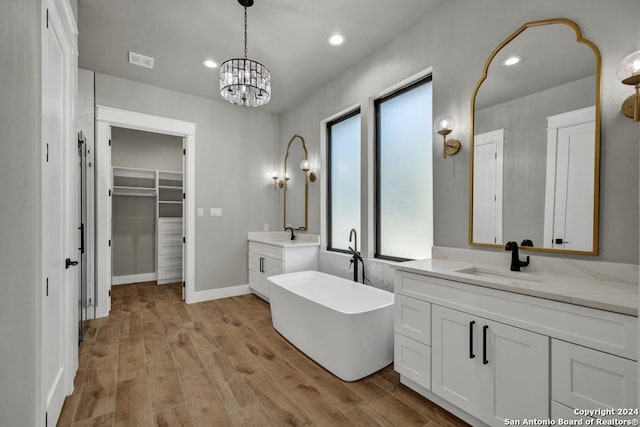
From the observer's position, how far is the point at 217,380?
2049mm

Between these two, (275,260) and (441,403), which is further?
(275,260)

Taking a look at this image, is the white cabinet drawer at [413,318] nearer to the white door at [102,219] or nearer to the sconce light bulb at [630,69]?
the sconce light bulb at [630,69]

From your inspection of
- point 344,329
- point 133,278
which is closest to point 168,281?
point 133,278

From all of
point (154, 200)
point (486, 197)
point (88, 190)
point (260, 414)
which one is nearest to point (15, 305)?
point (260, 414)

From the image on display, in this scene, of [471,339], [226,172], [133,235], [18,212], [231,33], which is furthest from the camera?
[133,235]

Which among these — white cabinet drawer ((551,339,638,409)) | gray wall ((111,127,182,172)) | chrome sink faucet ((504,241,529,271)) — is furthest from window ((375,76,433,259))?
gray wall ((111,127,182,172))

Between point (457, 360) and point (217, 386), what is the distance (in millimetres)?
1608

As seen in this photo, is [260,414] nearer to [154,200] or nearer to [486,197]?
[486,197]

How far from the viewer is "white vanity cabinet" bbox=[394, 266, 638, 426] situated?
1099 mm

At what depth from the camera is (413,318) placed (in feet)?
5.96

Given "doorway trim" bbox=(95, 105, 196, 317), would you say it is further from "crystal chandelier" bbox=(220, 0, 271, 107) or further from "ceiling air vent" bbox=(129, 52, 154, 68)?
"crystal chandelier" bbox=(220, 0, 271, 107)

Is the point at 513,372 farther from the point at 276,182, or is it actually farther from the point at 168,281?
the point at 168,281

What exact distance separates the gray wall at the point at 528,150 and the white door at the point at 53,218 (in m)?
2.66

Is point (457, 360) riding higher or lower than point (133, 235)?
lower
